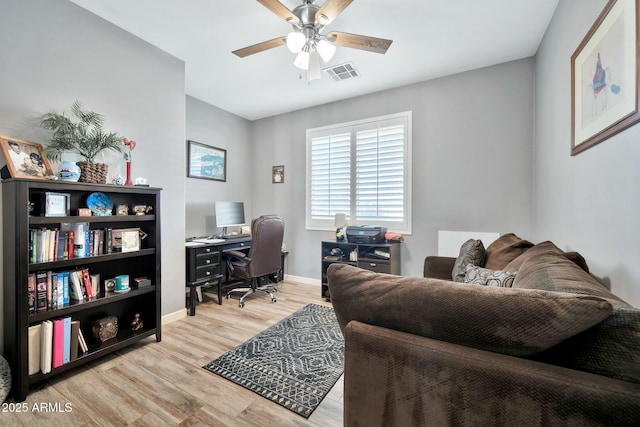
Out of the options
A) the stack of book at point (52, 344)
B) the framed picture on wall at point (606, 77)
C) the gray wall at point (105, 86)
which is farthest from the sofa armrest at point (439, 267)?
the stack of book at point (52, 344)

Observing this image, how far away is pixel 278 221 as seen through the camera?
3.39m

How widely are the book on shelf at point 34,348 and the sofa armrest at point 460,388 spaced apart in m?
2.12

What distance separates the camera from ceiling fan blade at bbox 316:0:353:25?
165 cm

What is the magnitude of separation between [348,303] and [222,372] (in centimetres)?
149

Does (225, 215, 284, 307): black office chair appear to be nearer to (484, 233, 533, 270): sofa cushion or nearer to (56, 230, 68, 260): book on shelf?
(56, 230, 68, 260): book on shelf

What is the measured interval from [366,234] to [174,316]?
7.82ft

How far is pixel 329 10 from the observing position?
1.73 metres

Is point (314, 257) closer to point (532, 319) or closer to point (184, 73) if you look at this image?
point (184, 73)

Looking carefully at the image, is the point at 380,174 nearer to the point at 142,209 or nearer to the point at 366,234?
the point at 366,234

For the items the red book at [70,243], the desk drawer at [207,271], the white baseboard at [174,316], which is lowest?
the white baseboard at [174,316]

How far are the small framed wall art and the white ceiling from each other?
1.35m


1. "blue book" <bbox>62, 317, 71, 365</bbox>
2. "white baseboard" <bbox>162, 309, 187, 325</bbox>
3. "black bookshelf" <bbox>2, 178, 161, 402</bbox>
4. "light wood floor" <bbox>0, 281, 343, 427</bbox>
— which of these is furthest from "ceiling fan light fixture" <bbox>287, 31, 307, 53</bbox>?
"white baseboard" <bbox>162, 309, 187, 325</bbox>

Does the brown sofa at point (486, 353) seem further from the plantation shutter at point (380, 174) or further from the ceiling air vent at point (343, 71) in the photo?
the ceiling air vent at point (343, 71)

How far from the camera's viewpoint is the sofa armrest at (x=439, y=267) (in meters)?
2.34
